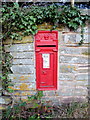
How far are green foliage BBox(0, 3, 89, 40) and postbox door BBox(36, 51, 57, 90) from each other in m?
0.60

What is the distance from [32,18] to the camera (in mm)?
2777

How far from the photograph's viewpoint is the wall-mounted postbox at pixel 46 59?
2.92 m

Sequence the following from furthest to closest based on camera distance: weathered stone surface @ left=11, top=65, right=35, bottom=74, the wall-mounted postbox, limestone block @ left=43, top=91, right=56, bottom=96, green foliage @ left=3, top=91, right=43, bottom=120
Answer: limestone block @ left=43, top=91, right=56, bottom=96, weathered stone surface @ left=11, top=65, right=35, bottom=74, the wall-mounted postbox, green foliage @ left=3, top=91, right=43, bottom=120

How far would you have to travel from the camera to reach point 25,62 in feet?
9.91

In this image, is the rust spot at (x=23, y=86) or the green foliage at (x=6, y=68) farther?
the rust spot at (x=23, y=86)

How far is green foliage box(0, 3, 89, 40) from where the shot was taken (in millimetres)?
2783

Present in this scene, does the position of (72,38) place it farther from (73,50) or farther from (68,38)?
(73,50)

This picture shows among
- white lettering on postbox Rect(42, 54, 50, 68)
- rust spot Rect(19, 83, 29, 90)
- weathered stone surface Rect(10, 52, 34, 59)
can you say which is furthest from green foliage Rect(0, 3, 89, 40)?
rust spot Rect(19, 83, 29, 90)

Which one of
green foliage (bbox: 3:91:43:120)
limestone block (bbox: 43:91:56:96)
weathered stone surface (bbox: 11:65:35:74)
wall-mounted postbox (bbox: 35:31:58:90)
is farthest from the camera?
limestone block (bbox: 43:91:56:96)

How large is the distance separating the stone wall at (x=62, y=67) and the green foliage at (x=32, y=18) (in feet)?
0.51

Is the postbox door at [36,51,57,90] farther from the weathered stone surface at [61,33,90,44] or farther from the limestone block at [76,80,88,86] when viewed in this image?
the limestone block at [76,80,88,86]

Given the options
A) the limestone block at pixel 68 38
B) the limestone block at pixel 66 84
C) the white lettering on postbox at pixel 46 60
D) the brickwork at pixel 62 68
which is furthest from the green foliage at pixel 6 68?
the limestone block at pixel 68 38

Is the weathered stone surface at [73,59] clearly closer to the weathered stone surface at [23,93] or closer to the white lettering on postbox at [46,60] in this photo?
the white lettering on postbox at [46,60]

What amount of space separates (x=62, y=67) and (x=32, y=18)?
131cm
